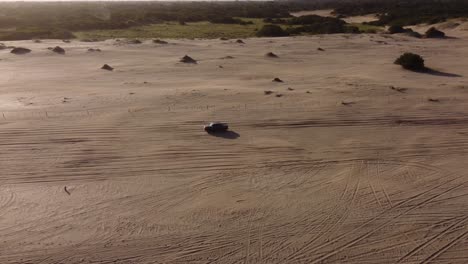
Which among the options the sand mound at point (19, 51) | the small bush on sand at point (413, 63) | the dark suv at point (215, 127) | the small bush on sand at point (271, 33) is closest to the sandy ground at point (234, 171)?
the dark suv at point (215, 127)

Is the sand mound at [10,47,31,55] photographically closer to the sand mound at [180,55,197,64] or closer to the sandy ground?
the sandy ground

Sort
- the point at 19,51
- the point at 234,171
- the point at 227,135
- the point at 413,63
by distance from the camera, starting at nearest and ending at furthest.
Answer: the point at 234,171 < the point at 227,135 < the point at 413,63 < the point at 19,51

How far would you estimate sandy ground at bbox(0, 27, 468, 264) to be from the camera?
6629 millimetres

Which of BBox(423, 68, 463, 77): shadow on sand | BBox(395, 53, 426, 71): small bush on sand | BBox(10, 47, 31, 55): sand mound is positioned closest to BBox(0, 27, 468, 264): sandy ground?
BBox(423, 68, 463, 77): shadow on sand

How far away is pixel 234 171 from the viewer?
910 centimetres

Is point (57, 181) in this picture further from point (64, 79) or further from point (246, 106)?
point (64, 79)

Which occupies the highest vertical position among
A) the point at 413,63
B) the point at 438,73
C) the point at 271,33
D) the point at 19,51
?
the point at 413,63

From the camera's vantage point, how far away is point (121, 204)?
774 centimetres

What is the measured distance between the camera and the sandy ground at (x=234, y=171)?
663 centimetres

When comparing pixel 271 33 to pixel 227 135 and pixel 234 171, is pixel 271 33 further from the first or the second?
pixel 234 171

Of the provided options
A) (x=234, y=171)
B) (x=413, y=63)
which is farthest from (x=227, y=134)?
(x=413, y=63)

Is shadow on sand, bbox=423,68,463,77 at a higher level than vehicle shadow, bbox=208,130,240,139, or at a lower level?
higher

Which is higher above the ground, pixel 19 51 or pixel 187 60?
pixel 187 60

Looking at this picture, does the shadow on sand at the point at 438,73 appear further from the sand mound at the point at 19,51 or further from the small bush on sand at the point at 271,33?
the sand mound at the point at 19,51
